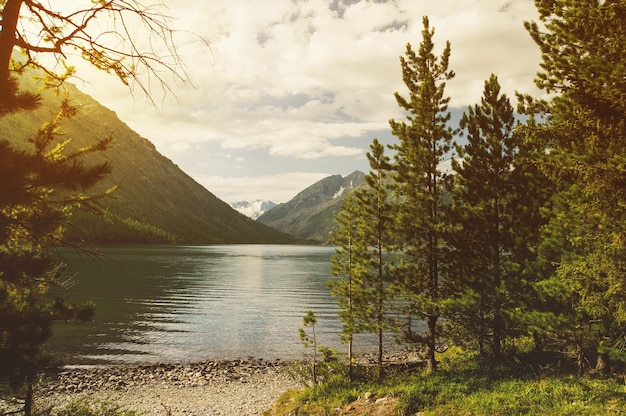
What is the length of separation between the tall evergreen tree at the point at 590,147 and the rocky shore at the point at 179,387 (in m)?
19.0

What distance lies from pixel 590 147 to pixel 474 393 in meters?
11.8

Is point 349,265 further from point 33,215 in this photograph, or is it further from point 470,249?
point 33,215

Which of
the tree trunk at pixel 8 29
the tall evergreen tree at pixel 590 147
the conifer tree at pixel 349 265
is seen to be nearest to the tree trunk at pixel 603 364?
the tall evergreen tree at pixel 590 147

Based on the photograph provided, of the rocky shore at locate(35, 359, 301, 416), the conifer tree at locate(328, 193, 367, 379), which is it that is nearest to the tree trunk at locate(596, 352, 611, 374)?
the conifer tree at locate(328, 193, 367, 379)

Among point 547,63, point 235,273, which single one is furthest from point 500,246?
point 235,273

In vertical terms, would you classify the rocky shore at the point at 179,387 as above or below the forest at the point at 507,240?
below

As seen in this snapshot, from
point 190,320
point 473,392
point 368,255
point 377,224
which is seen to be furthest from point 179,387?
point 190,320

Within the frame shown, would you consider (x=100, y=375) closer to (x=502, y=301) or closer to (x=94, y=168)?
(x=502, y=301)

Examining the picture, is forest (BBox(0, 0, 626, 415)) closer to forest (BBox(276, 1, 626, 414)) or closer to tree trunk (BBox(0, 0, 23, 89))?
forest (BBox(276, 1, 626, 414))

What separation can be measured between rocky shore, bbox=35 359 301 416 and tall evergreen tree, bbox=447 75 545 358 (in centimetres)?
1454

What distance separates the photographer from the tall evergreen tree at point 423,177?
904 inches

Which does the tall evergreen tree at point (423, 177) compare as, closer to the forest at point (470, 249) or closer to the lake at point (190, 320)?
the forest at point (470, 249)

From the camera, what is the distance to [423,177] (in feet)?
76.5

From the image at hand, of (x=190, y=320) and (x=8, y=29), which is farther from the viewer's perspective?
(x=190, y=320)
